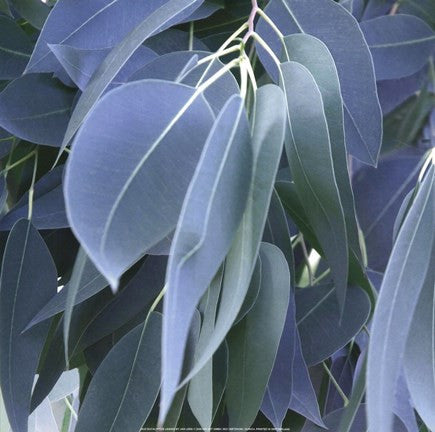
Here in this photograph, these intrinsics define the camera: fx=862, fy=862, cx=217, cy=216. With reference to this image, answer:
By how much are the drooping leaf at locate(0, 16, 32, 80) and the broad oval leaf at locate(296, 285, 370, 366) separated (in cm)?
29

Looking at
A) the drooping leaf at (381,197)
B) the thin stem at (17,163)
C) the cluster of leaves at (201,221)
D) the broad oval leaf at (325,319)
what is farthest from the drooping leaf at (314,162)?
the drooping leaf at (381,197)

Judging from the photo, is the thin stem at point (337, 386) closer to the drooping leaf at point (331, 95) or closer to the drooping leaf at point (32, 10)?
the drooping leaf at point (331, 95)

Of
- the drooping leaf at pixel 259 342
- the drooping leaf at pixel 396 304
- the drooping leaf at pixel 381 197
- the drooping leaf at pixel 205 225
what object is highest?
the drooping leaf at pixel 205 225

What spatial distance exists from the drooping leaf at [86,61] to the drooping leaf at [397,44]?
0.24 metres

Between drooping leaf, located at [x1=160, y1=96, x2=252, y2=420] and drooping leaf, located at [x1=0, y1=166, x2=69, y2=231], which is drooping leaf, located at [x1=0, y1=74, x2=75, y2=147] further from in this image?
drooping leaf, located at [x1=160, y1=96, x2=252, y2=420]

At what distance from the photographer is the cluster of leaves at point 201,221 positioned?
405mm

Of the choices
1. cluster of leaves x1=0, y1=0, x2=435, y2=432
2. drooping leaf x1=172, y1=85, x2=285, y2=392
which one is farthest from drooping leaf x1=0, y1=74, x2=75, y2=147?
drooping leaf x1=172, y1=85, x2=285, y2=392

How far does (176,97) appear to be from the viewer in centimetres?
46

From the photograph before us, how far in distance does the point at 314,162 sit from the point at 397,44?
0.33 metres

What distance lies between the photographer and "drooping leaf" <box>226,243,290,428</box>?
55cm

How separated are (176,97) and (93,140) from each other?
7 centimetres

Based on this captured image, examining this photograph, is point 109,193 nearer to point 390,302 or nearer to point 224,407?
point 390,302

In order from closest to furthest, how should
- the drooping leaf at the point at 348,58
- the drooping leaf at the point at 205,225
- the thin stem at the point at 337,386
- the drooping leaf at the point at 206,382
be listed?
the drooping leaf at the point at 205,225
the drooping leaf at the point at 206,382
the drooping leaf at the point at 348,58
the thin stem at the point at 337,386

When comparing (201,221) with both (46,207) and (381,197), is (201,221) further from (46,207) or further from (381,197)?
(381,197)
